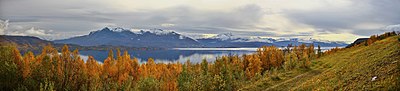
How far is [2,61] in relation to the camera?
61969 mm

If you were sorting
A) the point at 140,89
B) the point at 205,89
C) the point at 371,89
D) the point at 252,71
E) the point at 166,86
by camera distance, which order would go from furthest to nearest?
the point at 252,71
the point at 166,86
the point at 140,89
the point at 205,89
the point at 371,89

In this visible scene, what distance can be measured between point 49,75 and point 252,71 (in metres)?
53.7

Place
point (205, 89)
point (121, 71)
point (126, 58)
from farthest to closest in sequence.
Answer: point (126, 58)
point (121, 71)
point (205, 89)

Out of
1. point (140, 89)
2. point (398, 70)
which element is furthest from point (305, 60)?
point (398, 70)

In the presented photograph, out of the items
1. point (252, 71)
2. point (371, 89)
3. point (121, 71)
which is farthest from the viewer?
point (121, 71)

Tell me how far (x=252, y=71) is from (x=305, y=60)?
30730 millimetres

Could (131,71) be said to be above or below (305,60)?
→ below

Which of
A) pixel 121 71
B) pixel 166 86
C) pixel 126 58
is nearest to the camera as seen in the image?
pixel 166 86

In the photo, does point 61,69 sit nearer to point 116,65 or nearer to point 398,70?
point 398,70

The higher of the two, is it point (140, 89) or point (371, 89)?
point (371, 89)

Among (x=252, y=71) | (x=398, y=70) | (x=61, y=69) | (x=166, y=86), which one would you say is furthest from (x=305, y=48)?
(x=398, y=70)

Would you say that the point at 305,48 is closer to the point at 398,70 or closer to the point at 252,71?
the point at 252,71

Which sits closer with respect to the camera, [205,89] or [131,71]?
[205,89]

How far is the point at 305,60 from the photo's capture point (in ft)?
207
